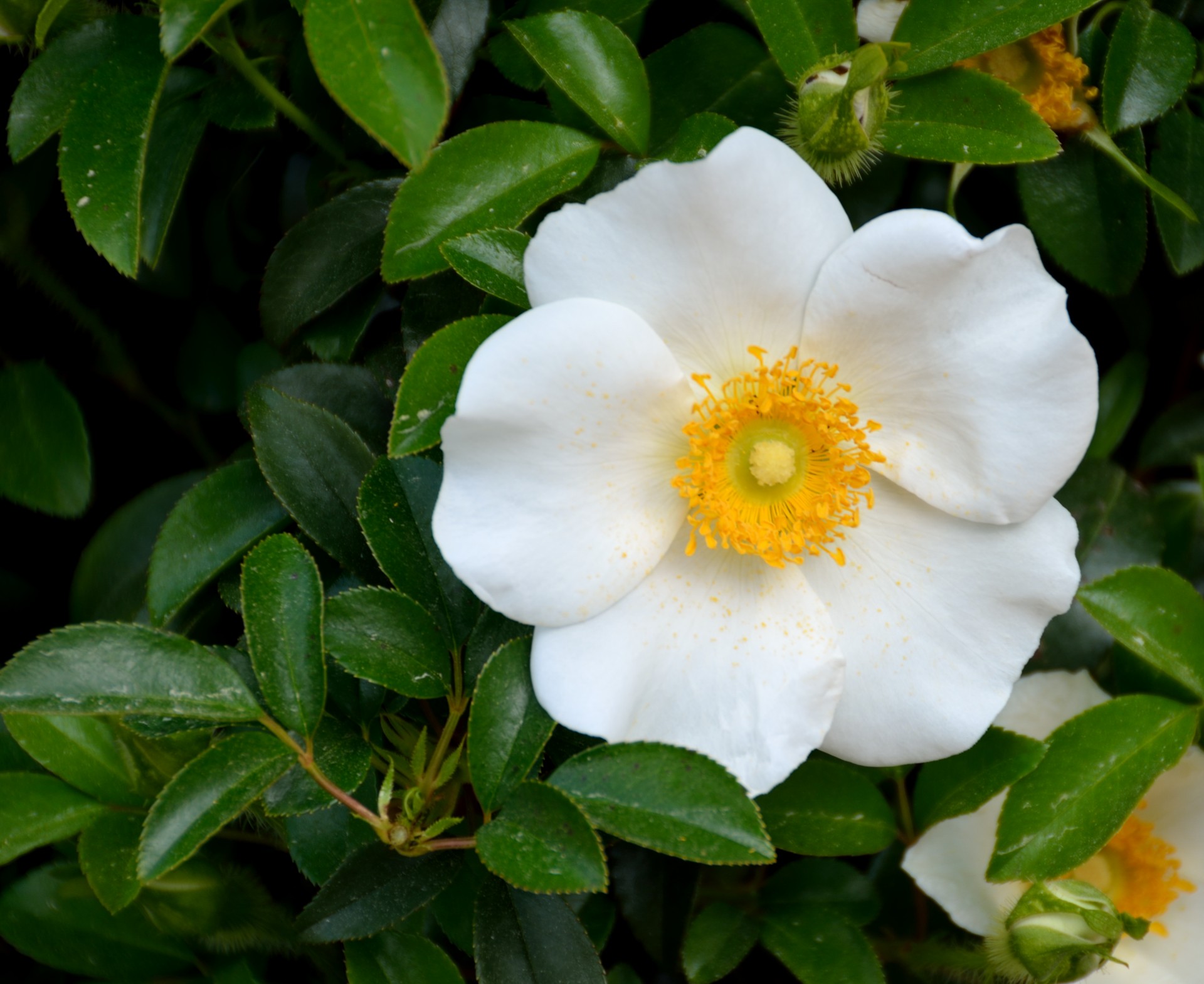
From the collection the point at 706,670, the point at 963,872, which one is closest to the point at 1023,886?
the point at 963,872

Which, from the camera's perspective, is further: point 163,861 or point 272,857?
point 272,857

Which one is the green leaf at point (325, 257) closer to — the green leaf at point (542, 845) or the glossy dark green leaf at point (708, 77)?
the glossy dark green leaf at point (708, 77)

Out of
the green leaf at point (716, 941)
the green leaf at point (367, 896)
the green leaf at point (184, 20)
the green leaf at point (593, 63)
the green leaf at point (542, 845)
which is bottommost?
the green leaf at point (716, 941)

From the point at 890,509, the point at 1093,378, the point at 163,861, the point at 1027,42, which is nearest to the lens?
the point at 163,861

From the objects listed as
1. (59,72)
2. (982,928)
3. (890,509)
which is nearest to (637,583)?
(890,509)

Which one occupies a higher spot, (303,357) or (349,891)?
(303,357)

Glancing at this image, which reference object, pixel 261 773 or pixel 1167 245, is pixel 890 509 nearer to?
pixel 1167 245

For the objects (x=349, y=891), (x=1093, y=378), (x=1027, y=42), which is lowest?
(x=349, y=891)

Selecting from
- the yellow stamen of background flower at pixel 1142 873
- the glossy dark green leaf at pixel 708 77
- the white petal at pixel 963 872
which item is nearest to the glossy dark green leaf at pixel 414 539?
the glossy dark green leaf at pixel 708 77
